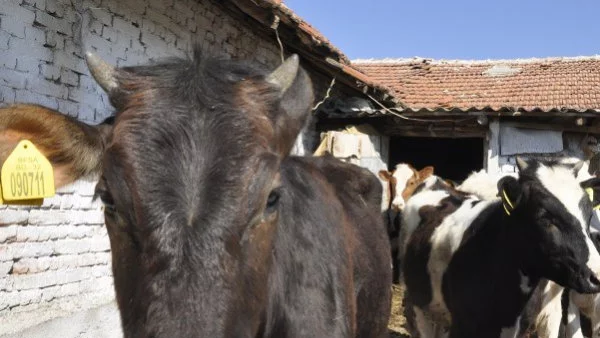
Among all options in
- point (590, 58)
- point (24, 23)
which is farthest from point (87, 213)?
point (590, 58)

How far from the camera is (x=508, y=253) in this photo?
550 centimetres

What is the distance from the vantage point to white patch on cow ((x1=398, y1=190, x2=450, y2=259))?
290 inches

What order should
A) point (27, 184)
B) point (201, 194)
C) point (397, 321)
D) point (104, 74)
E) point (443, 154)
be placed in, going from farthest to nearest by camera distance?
point (443, 154) < point (397, 321) < point (27, 184) < point (104, 74) < point (201, 194)

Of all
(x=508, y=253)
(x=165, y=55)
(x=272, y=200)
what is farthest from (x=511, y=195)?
(x=165, y=55)

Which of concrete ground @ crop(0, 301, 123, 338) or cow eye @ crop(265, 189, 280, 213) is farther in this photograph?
concrete ground @ crop(0, 301, 123, 338)

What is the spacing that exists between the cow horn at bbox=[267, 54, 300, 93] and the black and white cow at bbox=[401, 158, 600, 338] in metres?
3.31

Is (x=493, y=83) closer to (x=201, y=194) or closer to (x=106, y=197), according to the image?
(x=106, y=197)

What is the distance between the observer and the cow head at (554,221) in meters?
4.92

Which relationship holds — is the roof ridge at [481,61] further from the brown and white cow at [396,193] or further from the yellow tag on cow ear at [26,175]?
the yellow tag on cow ear at [26,175]

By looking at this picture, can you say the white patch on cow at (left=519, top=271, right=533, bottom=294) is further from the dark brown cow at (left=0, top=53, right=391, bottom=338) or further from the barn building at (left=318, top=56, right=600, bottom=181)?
the barn building at (left=318, top=56, right=600, bottom=181)

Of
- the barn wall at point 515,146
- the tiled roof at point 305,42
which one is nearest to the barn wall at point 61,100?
the tiled roof at point 305,42

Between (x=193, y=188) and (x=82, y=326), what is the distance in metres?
4.11

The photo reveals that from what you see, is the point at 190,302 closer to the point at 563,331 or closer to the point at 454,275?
the point at 454,275

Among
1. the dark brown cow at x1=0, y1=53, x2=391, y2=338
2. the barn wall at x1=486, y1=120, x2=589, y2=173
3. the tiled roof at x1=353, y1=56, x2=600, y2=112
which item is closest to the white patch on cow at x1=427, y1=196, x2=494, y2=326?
the dark brown cow at x1=0, y1=53, x2=391, y2=338
